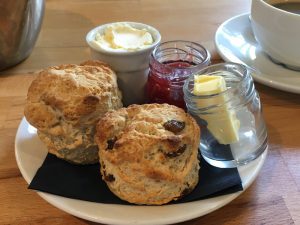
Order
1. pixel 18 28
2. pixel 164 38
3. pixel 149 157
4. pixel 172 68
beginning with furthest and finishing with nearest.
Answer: pixel 164 38 < pixel 18 28 < pixel 172 68 < pixel 149 157

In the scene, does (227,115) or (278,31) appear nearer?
(227,115)

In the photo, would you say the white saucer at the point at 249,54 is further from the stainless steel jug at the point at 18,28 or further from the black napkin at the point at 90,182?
the stainless steel jug at the point at 18,28

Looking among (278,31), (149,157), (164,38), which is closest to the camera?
(149,157)

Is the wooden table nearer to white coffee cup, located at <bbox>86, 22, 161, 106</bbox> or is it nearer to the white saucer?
the white saucer

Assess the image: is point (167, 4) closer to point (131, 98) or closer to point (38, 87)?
point (131, 98)

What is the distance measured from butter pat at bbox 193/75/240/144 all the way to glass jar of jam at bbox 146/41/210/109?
8cm

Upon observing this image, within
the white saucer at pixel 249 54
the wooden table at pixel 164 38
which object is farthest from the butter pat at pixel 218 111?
the white saucer at pixel 249 54

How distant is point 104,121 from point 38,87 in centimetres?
15

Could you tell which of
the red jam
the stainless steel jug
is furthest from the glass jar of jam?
the stainless steel jug

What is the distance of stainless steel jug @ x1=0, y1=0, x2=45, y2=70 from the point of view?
1.01 m

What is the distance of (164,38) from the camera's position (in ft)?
3.99

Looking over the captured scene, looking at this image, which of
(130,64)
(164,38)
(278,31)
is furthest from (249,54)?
(130,64)

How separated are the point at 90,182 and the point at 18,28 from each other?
552 millimetres

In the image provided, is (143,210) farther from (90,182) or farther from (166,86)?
(166,86)
